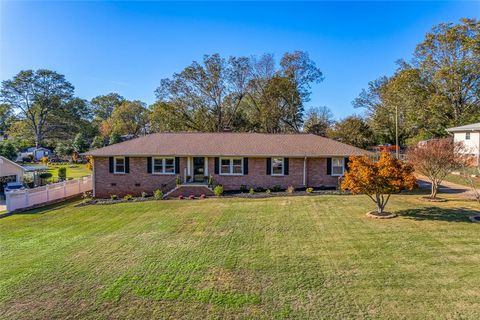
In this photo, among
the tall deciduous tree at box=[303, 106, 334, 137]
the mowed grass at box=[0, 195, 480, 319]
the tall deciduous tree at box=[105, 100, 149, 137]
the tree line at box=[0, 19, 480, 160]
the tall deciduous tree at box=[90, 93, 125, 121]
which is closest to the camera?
the mowed grass at box=[0, 195, 480, 319]

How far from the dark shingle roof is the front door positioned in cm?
65

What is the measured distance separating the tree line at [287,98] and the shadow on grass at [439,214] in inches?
844

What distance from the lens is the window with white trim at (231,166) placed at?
19141mm

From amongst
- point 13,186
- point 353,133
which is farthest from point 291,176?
point 13,186

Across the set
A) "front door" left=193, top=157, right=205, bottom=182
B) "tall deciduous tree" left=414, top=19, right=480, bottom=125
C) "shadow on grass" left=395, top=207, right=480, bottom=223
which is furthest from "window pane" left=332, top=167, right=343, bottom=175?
"tall deciduous tree" left=414, top=19, right=480, bottom=125

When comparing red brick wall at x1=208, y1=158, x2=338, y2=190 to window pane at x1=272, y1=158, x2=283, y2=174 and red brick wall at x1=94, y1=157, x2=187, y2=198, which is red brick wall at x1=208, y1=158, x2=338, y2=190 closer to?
→ window pane at x1=272, y1=158, x2=283, y2=174

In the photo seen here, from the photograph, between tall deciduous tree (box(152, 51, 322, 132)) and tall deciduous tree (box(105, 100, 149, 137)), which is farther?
tall deciduous tree (box(105, 100, 149, 137))

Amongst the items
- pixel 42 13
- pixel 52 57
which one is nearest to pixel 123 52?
pixel 52 57

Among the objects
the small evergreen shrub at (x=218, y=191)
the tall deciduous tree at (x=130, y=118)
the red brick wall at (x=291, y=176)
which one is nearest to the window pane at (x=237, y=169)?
the red brick wall at (x=291, y=176)

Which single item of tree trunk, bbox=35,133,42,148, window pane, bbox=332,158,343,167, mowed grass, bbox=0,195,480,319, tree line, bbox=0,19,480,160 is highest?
tree line, bbox=0,19,480,160

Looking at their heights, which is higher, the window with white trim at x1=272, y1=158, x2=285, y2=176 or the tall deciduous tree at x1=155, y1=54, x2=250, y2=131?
the tall deciduous tree at x1=155, y1=54, x2=250, y2=131

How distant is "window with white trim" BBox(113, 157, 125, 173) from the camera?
19.5 metres

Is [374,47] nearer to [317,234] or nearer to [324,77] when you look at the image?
[324,77]

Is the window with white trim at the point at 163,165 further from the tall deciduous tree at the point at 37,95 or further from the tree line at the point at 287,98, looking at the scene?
the tall deciduous tree at the point at 37,95
